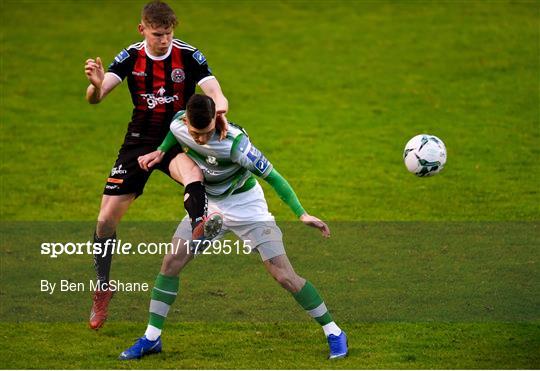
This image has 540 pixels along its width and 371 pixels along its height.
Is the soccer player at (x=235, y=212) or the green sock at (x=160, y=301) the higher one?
the soccer player at (x=235, y=212)

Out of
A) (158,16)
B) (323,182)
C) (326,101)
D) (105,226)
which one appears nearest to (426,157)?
(158,16)

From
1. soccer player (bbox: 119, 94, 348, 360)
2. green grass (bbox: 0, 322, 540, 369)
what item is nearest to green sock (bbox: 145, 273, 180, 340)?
soccer player (bbox: 119, 94, 348, 360)

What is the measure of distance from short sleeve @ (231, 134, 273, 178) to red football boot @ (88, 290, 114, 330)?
7.06 feet

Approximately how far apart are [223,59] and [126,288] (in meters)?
11.6

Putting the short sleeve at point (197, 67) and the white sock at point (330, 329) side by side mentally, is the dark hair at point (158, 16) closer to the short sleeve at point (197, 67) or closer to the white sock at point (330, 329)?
the short sleeve at point (197, 67)

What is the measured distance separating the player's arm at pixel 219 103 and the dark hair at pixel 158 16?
66cm

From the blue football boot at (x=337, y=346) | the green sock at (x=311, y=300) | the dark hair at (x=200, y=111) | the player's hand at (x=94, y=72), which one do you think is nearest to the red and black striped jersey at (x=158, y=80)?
the player's hand at (x=94, y=72)

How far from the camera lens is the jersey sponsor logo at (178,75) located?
9.66m

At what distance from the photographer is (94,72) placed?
9.27 metres

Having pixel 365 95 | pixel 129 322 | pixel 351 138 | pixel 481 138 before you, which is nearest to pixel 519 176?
pixel 481 138

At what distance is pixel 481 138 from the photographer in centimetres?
1781

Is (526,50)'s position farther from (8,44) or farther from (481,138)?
(8,44)

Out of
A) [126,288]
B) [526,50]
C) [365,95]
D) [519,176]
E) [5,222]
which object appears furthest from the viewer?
[526,50]

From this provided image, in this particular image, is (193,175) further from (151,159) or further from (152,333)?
(152,333)
